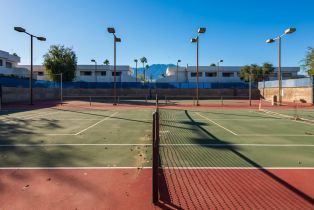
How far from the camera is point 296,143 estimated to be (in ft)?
33.5

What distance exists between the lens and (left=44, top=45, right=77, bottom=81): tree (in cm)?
5581

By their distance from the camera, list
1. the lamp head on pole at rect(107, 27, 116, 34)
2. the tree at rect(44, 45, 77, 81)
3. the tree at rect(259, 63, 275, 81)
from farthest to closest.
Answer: the tree at rect(259, 63, 275, 81) → the tree at rect(44, 45, 77, 81) → the lamp head on pole at rect(107, 27, 116, 34)

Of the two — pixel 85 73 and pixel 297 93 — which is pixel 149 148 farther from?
pixel 85 73

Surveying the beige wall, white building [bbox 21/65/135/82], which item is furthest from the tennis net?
white building [bbox 21/65/135/82]

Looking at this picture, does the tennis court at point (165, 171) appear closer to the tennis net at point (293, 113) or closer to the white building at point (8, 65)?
the tennis net at point (293, 113)

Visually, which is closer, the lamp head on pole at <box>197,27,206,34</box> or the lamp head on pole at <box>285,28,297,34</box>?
the lamp head on pole at <box>285,28,297,34</box>

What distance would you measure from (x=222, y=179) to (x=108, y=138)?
6.19m

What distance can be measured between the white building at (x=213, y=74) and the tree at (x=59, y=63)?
102ft

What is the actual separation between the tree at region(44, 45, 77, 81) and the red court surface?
53.3 metres

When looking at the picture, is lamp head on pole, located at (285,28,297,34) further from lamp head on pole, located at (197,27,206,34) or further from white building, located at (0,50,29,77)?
white building, located at (0,50,29,77)

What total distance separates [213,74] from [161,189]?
78.5m

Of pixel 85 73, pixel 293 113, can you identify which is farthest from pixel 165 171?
pixel 85 73

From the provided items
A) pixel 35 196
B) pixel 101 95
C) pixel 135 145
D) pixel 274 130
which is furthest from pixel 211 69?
pixel 35 196

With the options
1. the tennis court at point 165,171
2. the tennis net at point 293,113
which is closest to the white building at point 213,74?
the tennis net at point 293,113
